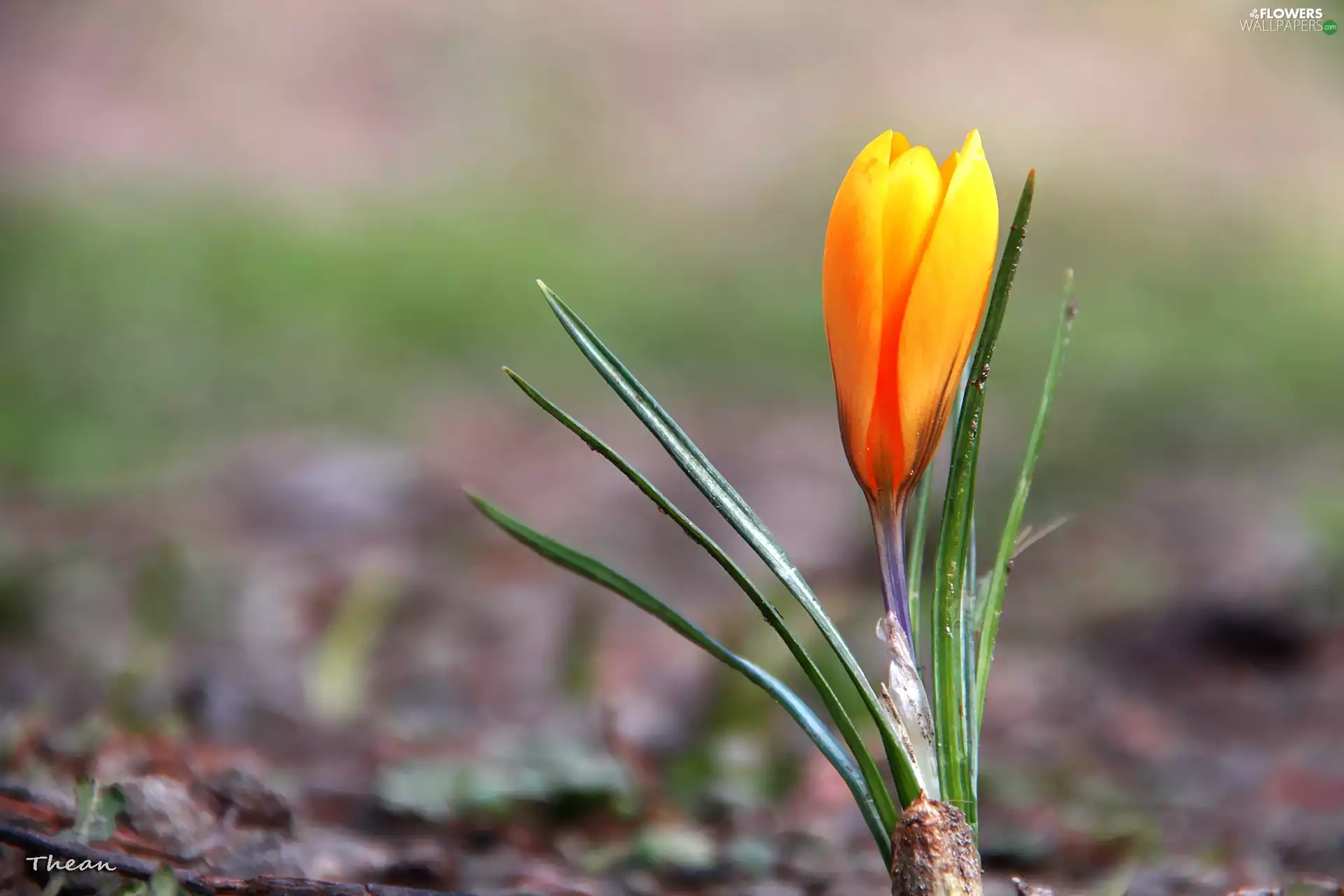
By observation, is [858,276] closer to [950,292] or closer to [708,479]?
[950,292]

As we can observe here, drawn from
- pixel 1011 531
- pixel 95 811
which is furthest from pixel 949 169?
pixel 95 811

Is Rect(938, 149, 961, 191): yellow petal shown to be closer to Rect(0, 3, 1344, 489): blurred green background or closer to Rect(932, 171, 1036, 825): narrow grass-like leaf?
Rect(932, 171, 1036, 825): narrow grass-like leaf

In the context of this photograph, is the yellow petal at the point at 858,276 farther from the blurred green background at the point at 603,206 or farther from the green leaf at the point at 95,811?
the blurred green background at the point at 603,206

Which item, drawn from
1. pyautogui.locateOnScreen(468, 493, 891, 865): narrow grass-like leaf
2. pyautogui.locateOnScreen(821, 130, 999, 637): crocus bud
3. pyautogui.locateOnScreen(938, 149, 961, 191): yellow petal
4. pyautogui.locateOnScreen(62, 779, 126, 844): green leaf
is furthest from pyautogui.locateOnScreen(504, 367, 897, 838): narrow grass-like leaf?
pyautogui.locateOnScreen(62, 779, 126, 844): green leaf

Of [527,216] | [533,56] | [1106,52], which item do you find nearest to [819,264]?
[527,216]

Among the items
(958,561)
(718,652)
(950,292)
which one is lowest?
(718,652)

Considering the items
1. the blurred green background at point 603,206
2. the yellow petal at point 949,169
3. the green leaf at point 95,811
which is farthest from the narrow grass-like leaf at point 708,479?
the blurred green background at point 603,206
